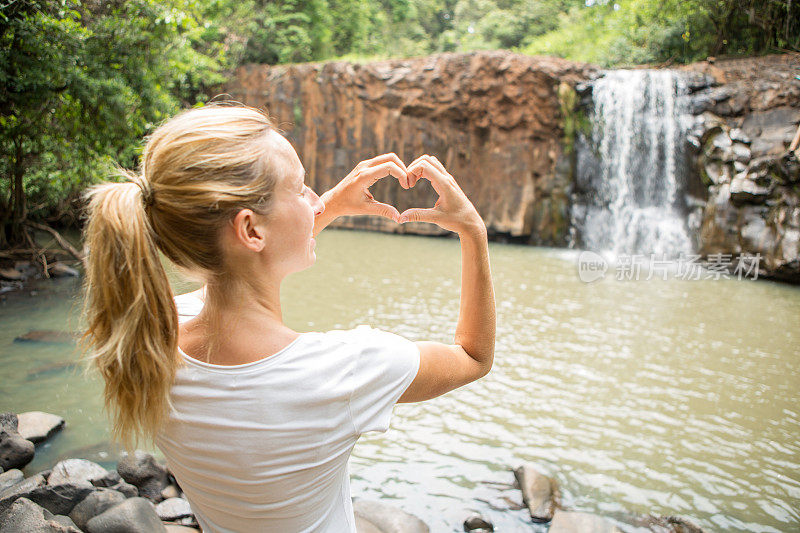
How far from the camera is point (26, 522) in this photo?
2.12 m

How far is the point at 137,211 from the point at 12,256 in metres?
8.85

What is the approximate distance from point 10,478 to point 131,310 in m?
2.78

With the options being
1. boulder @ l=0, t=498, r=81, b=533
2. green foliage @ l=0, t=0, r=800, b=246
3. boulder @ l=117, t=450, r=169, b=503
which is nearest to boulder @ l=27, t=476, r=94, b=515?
boulder @ l=117, t=450, r=169, b=503

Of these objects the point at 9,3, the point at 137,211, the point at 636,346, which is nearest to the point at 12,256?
the point at 9,3

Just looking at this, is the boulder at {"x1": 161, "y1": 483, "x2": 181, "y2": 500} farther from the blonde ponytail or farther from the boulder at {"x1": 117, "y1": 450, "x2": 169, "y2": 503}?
the blonde ponytail

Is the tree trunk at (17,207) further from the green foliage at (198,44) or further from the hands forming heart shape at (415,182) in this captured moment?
the hands forming heart shape at (415,182)

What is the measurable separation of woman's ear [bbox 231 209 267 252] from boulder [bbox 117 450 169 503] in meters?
2.61

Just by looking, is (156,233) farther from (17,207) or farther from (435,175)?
(17,207)

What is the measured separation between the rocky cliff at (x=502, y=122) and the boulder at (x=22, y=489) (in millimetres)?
11500

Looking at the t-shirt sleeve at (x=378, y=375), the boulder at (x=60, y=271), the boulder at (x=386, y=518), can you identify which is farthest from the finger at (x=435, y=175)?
the boulder at (x=60, y=271)

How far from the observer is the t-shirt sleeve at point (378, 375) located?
96 cm

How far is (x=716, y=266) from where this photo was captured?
10922 millimetres

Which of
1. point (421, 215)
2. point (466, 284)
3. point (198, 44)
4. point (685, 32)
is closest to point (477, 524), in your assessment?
point (466, 284)

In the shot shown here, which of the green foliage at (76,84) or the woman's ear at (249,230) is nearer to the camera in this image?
the woman's ear at (249,230)
